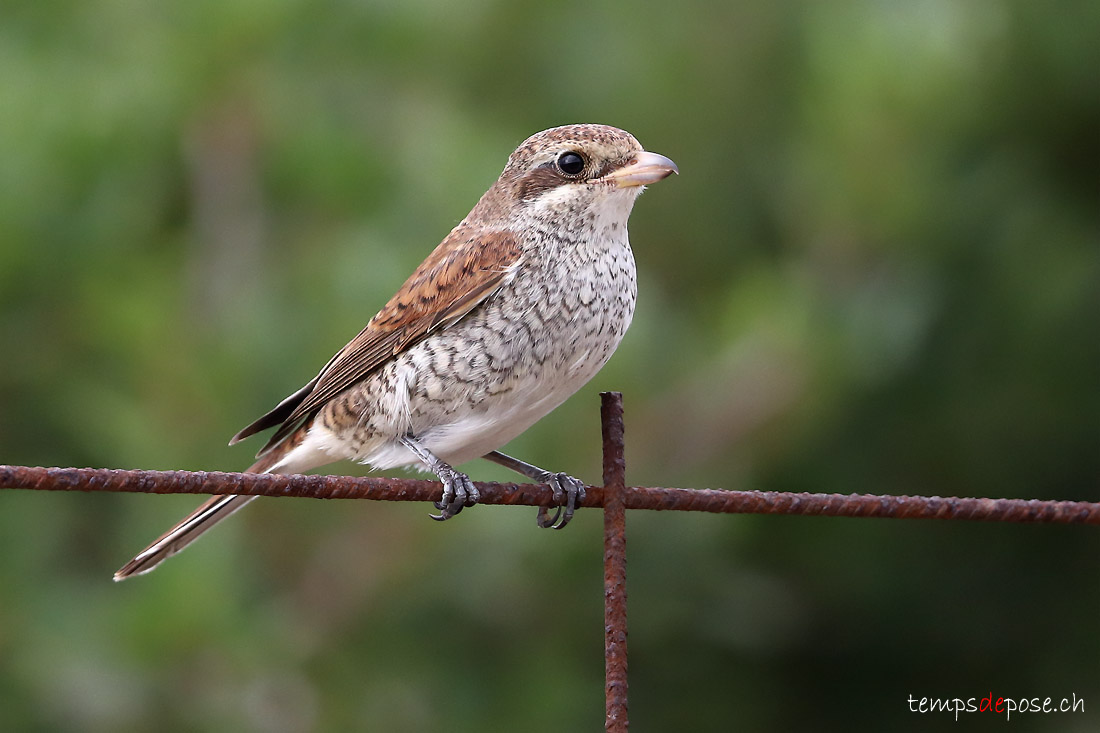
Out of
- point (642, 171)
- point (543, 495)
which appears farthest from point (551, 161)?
point (543, 495)

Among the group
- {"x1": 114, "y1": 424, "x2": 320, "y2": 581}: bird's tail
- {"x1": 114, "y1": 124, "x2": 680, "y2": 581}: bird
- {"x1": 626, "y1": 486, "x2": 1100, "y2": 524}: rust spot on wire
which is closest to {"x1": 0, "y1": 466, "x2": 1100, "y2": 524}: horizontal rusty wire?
{"x1": 626, "y1": 486, "x2": 1100, "y2": 524}: rust spot on wire

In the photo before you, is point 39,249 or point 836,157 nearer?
point 39,249

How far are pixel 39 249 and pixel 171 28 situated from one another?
0.76 metres

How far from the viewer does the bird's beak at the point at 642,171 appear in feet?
10.5

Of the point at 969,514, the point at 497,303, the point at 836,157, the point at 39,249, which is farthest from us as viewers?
the point at 836,157

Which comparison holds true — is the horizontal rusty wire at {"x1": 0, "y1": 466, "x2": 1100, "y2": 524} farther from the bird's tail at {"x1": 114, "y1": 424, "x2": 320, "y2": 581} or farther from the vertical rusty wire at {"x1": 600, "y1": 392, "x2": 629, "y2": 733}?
the bird's tail at {"x1": 114, "y1": 424, "x2": 320, "y2": 581}

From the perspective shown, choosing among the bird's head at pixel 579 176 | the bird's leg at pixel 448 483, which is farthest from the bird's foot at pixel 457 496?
the bird's head at pixel 579 176

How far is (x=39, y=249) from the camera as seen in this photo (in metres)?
3.57

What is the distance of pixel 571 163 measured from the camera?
339 cm

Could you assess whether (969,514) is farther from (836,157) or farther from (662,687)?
(662,687)

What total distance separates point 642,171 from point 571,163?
223mm

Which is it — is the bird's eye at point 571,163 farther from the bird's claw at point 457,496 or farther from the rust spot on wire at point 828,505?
the rust spot on wire at point 828,505

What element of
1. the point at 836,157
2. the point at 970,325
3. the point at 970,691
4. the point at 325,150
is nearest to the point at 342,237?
the point at 325,150

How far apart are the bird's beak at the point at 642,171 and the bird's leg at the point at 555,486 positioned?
2.29 feet
